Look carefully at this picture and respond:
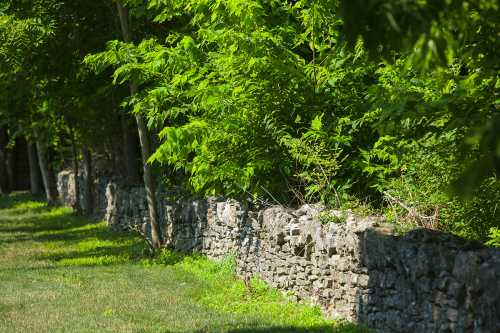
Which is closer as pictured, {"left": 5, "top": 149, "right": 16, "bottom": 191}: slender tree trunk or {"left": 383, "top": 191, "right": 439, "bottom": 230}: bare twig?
{"left": 383, "top": 191, "right": 439, "bottom": 230}: bare twig

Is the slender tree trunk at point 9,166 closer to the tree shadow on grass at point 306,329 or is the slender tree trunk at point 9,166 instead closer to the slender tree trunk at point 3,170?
the slender tree trunk at point 3,170

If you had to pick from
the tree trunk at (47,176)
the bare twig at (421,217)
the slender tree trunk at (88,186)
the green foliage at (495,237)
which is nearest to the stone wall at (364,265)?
the bare twig at (421,217)

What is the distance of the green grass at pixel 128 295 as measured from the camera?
36.5 ft

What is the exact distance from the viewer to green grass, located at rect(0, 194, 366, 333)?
1113 centimetres

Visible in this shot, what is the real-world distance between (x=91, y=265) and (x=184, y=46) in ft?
17.7

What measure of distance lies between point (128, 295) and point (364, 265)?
4838 millimetres

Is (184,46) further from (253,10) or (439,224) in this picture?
(439,224)

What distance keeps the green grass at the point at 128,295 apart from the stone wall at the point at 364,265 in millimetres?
331

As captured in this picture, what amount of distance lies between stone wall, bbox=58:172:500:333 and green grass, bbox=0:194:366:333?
33 cm

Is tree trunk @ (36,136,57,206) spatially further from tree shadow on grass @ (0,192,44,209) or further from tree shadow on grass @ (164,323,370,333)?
tree shadow on grass @ (164,323,370,333)

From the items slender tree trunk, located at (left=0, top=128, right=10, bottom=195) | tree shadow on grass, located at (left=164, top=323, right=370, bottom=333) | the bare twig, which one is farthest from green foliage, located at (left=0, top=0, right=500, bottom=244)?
slender tree trunk, located at (left=0, top=128, right=10, bottom=195)

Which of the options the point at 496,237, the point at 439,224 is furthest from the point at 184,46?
the point at 496,237

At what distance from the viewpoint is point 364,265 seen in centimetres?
1024

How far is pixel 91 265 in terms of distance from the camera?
59.4 feet
